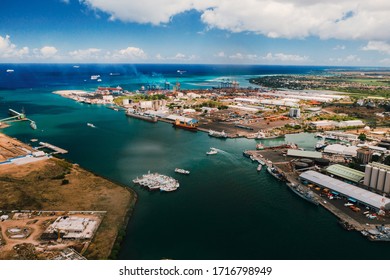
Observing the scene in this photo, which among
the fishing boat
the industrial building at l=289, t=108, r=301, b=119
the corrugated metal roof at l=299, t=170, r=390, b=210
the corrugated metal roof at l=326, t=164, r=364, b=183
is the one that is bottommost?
the fishing boat

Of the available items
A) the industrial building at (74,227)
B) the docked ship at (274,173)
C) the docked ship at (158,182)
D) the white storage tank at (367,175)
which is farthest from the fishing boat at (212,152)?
the industrial building at (74,227)

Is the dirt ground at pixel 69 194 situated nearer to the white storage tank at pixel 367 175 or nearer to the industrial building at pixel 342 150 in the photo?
the white storage tank at pixel 367 175

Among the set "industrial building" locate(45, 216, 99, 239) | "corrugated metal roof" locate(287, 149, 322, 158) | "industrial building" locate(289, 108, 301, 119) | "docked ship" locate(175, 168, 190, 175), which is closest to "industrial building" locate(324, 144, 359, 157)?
"corrugated metal roof" locate(287, 149, 322, 158)

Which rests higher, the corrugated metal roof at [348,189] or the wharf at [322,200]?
the corrugated metal roof at [348,189]

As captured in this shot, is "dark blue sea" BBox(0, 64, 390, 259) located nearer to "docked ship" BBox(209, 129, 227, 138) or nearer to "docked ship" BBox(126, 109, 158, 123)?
"docked ship" BBox(209, 129, 227, 138)

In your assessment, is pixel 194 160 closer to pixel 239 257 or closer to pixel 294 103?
pixel 239 257

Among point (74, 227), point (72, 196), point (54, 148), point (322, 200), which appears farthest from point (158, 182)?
point (54, 148)

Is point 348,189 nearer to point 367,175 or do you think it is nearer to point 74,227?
point 367,175
